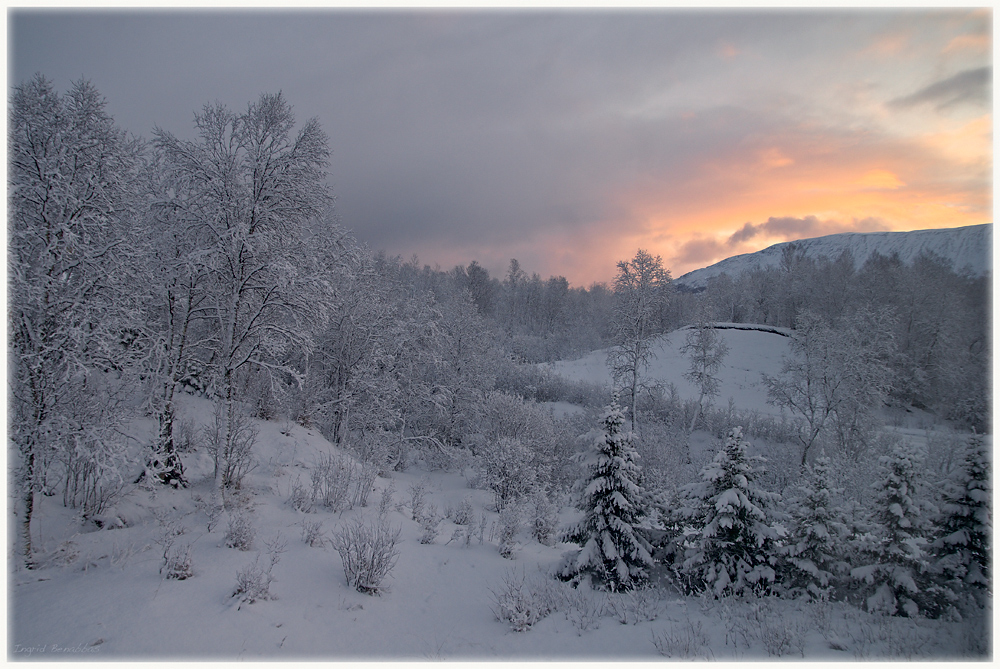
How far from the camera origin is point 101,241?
22.9 ft

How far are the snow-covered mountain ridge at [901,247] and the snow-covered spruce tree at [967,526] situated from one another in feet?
8.24

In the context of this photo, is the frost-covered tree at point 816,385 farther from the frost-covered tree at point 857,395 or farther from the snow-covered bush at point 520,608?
the snow-covered bush at point 520,608

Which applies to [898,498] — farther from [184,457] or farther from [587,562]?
[184,457]

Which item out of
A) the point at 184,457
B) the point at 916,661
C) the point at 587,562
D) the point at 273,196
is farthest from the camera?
the point at 184,457

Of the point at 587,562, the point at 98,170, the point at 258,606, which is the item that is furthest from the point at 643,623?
the point at 98,170

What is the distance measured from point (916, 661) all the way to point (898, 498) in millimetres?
2062

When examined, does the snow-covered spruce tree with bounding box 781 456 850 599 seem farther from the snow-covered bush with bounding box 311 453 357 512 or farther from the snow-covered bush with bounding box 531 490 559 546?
the snow-covered bush with bounding box 311 453 357 512

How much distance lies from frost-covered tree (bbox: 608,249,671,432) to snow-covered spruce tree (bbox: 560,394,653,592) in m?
12.0

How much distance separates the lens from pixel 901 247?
202 feet

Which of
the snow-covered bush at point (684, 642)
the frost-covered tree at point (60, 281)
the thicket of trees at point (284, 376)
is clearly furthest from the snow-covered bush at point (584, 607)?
the frost-covered tree at point (60, 281)

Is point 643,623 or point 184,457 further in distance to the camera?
point 184,457

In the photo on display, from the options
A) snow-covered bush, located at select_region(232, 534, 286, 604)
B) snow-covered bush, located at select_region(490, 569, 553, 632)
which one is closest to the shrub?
snow-covered bush, located at select_region(232, 534, 286, 604)

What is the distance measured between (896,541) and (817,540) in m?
0.84

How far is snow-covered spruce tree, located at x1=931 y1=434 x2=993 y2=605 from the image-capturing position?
4.80 m
